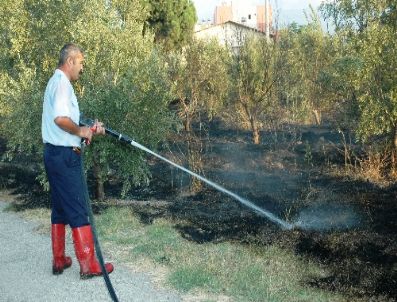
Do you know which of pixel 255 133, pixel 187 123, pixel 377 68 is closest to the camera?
pixel 377 68

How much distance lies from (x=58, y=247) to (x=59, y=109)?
4.62ft

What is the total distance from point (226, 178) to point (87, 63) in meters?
3.70

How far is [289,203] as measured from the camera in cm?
855

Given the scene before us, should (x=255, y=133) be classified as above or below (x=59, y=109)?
below

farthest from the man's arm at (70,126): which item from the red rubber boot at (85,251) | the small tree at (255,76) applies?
the small tree at (255,76)

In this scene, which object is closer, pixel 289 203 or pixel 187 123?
pixel 289 203

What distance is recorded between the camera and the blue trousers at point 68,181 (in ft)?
16.1

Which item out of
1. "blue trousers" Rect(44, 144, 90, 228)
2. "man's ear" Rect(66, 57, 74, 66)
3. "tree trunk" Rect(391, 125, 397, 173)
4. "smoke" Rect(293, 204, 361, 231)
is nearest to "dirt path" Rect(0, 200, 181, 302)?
"blue trousers" Rect(44, 144, 90, 228)

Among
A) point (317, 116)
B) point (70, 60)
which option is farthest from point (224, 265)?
point (317, 116)

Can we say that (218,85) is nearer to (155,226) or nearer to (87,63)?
(87,63)

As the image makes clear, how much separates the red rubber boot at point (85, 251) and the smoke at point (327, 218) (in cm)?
317

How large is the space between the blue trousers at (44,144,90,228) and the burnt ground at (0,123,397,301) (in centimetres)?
191

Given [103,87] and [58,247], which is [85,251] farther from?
[103,87]

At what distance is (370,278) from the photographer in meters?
5.19
